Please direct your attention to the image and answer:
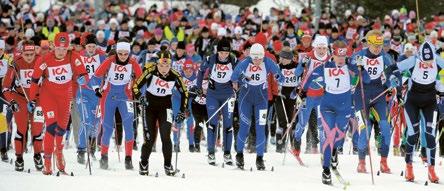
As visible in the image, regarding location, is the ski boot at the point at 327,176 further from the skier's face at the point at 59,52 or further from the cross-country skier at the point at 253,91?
the skier's face at the point at 59,52

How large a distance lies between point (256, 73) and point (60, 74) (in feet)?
10.7

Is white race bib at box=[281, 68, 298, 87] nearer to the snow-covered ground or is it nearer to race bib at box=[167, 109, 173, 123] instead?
the snow-covered ground

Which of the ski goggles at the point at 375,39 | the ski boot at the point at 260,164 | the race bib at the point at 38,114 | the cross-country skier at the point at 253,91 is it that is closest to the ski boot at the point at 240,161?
the cross-country skier at the point at 253,91

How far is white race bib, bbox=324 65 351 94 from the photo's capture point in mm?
12508

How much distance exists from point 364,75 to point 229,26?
14768 mm

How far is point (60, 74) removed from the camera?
12.9 metres

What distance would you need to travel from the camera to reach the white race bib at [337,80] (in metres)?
12.5

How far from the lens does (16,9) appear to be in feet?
105

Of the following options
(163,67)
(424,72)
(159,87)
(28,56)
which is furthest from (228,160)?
(28,56)

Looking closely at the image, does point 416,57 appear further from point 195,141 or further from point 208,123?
point 195,141

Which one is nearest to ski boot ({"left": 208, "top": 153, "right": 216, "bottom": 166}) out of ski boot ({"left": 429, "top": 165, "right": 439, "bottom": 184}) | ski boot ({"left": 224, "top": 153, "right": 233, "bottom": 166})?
ski boot ({"left": 224, "top": 153, "right": 233, "bottom": 166})

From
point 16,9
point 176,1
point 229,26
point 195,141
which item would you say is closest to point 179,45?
point 195,141

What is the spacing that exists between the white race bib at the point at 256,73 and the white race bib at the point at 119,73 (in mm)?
1959

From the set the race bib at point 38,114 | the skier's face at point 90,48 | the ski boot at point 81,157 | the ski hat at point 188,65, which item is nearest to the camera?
the race bib at point 38,114
